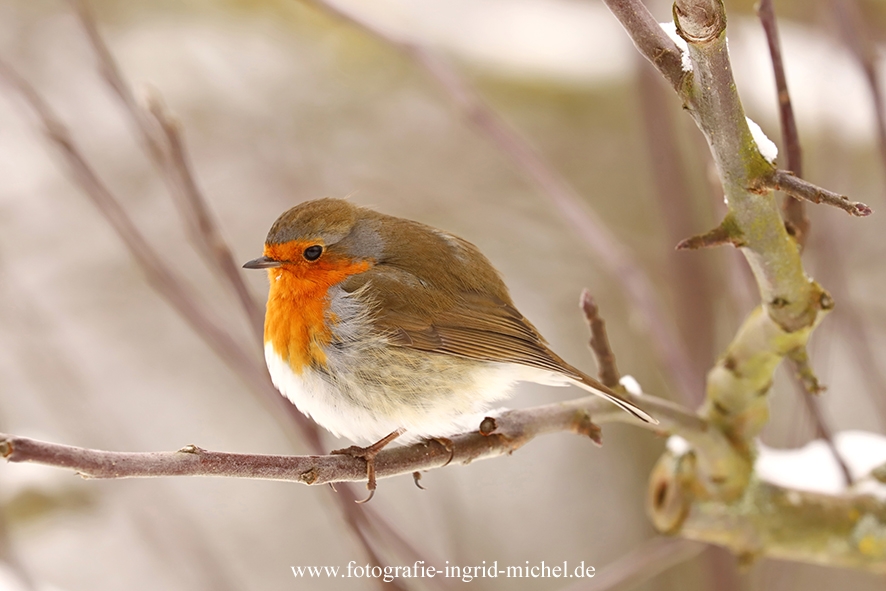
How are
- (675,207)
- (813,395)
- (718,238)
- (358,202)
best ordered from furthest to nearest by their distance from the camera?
(358,202)
(675,207)
(813,395)
(718,238)

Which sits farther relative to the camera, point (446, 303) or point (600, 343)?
point (446, 303)

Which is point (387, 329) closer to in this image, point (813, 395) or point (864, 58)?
point (813, 395)

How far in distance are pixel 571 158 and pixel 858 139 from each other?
6.12ft

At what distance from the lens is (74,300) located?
19.8 feet

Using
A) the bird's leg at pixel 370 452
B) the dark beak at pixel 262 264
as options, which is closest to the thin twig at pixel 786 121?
the bird's leg at pixel 370 452

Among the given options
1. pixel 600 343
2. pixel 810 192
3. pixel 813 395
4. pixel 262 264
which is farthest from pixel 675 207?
pixel 810 192

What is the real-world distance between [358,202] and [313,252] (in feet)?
5.22

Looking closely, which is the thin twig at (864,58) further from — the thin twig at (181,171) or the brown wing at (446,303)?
the thin twig at (181,171)

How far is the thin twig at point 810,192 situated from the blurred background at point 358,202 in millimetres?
2411

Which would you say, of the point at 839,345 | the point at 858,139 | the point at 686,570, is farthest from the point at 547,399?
the point at 858,139

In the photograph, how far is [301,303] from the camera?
2.57 meters

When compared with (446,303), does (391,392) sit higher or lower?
lower

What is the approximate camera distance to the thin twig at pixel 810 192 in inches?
53.9

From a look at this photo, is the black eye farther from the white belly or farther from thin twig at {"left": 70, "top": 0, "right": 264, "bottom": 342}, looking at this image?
thin twig at {"left": 70, "top": 0, "right": 264, "bottom": 342}
